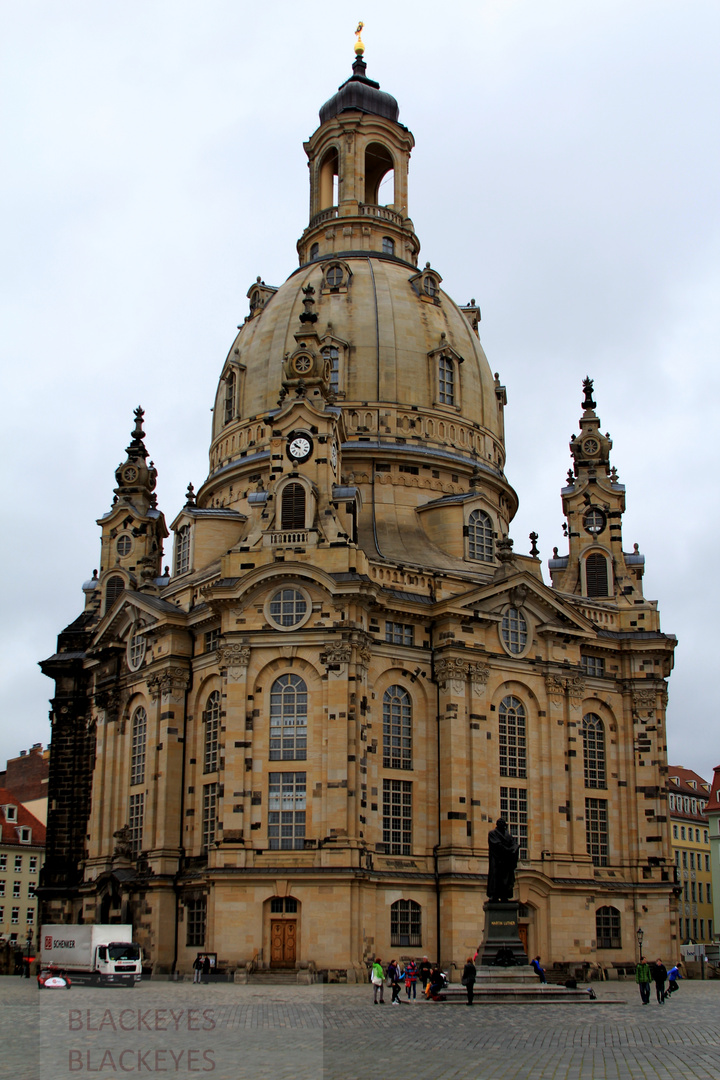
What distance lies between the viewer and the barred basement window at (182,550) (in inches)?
2830

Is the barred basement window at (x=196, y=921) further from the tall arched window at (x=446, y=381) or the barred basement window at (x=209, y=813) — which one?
the tall arched window at (x=446, y=381)

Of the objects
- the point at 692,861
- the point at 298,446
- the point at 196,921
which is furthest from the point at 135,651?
the point at 692,861

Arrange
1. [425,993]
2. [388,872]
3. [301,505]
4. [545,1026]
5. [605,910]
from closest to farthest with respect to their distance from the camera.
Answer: [545,1026] < [425,993] < [388,872] < [301,505] < [605,910]

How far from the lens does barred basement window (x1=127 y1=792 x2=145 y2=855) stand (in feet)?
215

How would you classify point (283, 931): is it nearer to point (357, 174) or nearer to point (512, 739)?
point (512, 739)

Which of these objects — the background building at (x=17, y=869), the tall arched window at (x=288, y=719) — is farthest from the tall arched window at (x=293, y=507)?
the background building at (x=17, y=869)

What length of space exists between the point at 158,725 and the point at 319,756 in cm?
1171

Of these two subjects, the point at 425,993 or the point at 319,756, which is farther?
the point at 319,756

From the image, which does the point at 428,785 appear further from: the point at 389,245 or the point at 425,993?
the point at 389,245

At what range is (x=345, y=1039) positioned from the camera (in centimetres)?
2889

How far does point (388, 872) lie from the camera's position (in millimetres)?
58188

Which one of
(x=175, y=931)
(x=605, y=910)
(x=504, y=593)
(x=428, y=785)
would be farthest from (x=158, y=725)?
(x=605, y=910)

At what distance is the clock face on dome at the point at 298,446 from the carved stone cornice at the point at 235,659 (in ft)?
34.3

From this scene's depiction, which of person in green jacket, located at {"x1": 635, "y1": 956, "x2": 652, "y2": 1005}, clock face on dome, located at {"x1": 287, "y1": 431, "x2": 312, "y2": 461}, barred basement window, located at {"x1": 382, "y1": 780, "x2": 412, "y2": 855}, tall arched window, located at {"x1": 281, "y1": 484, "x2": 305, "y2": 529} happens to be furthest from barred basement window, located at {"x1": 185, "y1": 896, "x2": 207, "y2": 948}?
person in green jacket, located at {"x1": 635, "y1": 956, "x2": 652, "y2": 1005}
